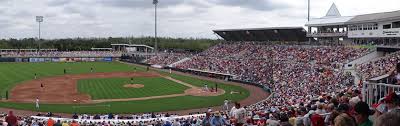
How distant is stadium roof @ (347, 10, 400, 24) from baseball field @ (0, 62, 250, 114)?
578 inches

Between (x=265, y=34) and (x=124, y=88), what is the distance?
94.9 feet

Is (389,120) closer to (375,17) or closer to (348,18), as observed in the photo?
(375,17)

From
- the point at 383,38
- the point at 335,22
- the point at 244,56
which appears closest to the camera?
the point at 383,38

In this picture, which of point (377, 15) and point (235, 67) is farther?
point (235, 67)

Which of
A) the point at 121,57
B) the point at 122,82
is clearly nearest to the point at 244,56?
the point at 122,82

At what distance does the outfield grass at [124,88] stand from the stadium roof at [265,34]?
19228 millimetres

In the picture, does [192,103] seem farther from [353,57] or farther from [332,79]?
[353,57]

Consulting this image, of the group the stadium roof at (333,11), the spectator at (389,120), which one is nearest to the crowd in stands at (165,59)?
the stadium roof at (333,11)

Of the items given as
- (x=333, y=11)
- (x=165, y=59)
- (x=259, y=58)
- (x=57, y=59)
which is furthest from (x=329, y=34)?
(x=57, y=59)

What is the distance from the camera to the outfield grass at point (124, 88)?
40009 millimetres

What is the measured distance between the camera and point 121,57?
99.1 meters

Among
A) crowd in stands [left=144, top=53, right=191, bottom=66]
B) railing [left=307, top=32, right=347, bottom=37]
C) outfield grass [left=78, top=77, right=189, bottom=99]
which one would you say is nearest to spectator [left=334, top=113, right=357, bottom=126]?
outfield grass [left=78, top=77, right=189, bottom=99]

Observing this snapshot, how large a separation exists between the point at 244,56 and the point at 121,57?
43158 millimetres

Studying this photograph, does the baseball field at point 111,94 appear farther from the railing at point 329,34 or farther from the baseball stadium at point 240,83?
the railing at point 329,34
